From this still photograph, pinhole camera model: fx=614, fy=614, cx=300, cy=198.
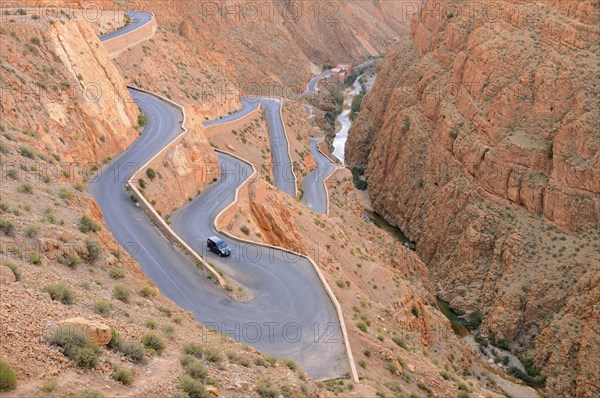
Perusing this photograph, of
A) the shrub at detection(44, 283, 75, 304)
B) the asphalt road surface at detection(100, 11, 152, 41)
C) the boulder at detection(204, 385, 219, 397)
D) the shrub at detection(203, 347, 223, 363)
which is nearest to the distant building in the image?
the asphalt road surface at detection(100, 11, 152, 41)

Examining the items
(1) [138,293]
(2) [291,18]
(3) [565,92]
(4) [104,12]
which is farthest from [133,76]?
(2) [291,18]

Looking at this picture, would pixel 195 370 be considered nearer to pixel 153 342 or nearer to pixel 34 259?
pixel 153 342

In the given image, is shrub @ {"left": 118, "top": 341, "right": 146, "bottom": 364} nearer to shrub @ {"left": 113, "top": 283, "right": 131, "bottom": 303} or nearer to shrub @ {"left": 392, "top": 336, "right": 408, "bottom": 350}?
shrub @ {"left": 113, "top": 283, "right": 131, "bottom": 303}

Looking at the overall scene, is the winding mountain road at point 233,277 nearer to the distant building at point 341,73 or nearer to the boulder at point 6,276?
the boulder at point 6,276

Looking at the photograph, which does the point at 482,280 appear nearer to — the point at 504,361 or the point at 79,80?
the point at 504,361

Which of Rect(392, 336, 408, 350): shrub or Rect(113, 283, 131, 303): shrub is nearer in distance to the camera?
Rect(113, 283, 131, 303): shrub

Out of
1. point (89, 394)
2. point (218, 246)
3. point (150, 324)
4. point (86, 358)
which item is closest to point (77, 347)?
point (86, 358)
